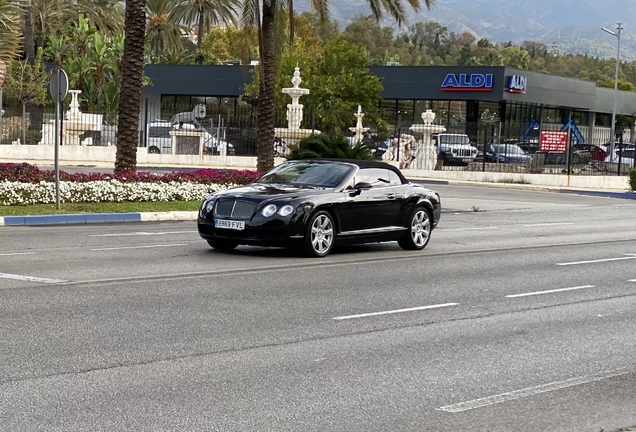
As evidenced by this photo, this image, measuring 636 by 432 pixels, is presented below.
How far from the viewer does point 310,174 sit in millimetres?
16328

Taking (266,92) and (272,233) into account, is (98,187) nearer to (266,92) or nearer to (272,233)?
(266,92)

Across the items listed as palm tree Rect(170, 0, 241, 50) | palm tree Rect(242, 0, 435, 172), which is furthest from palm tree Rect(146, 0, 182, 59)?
palm tree Rect(242, 0, 435, 172)

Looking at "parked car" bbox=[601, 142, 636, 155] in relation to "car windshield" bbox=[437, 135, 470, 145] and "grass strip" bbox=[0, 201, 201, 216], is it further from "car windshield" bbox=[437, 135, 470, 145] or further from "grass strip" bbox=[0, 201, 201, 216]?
"grass strip" bbox=[0, 201, 201, 216]

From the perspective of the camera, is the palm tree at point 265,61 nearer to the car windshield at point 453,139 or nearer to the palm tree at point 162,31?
the car windshield at point 453,139

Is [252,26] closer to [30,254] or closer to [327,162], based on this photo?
[327,162]

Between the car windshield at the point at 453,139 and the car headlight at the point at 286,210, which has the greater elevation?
the car windshield at the point at 453,139

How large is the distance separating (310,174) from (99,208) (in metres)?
7.23

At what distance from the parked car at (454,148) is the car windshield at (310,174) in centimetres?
3141

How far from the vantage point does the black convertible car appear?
48.6 feet

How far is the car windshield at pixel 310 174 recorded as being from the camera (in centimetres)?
1600

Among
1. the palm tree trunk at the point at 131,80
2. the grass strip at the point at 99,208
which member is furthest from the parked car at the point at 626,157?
the grass strip at the point at 99,208

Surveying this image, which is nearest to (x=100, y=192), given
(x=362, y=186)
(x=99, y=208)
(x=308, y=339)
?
(x=99, y=208)

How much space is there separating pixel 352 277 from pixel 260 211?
2005mm

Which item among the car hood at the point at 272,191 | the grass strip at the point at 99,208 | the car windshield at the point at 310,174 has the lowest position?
the grass strip at the point at 99,208
